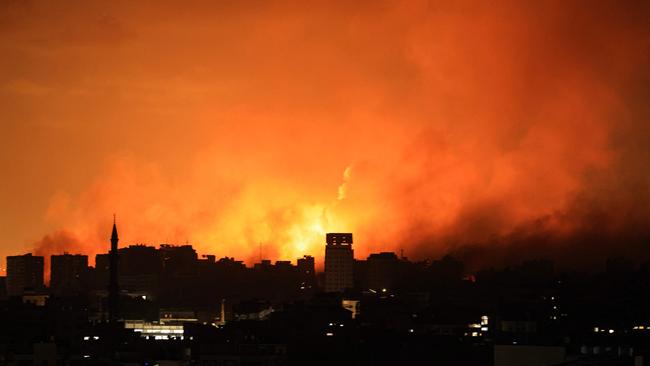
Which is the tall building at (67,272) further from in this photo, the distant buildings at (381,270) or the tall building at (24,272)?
the distant buildings at (381,270)

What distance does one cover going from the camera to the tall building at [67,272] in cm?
11430

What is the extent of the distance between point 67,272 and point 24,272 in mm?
3517

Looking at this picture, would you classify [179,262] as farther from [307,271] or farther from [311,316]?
[311,316]

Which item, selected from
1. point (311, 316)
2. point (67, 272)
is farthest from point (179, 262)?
point (311, 316)

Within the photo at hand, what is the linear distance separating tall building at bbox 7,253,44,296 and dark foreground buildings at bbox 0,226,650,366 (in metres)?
0.11

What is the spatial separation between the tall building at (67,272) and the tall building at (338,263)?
20.4 metres

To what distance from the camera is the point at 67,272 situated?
381 ft

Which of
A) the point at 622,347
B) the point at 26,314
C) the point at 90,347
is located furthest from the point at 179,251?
the point at 622,347

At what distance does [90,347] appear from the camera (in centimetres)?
5800

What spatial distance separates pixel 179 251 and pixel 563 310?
6065 cm

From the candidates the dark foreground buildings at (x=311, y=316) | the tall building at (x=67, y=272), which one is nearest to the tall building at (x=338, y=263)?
the dark foreground buildings at (x=311, y=316)

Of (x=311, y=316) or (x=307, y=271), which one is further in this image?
(x=307, y=271)

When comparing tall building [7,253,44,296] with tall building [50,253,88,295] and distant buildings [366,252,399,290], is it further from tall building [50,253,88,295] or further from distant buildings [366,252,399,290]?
distant buildings [366,252,399,290]

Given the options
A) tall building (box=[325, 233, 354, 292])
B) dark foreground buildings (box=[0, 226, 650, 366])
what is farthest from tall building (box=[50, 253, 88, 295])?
tall building (box=[325, 233, 354, 292])
